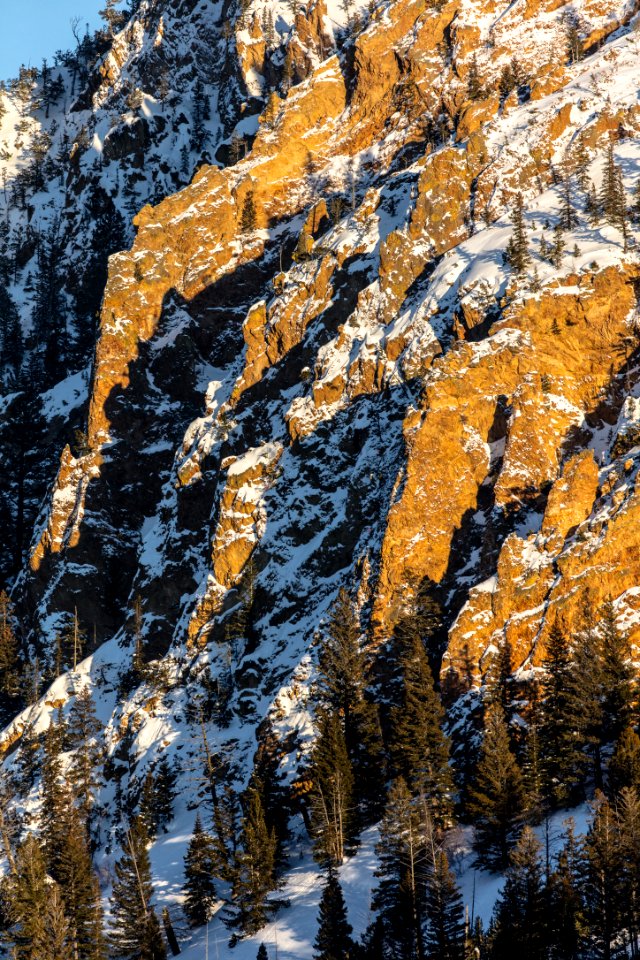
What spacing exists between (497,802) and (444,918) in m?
7.16

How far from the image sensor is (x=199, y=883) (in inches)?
2206

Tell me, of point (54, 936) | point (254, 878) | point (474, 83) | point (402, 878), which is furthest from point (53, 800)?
point (474, 83)

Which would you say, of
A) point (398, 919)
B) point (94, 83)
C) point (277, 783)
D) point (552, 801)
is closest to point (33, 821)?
point (277, 783)

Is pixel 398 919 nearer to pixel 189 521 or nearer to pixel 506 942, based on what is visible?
pixel 506 942

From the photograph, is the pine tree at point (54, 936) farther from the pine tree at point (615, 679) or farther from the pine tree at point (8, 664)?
the pine tree at point (8, 664)

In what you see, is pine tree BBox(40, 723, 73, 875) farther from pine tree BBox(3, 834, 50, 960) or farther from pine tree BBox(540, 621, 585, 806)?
pine tree BBox(540, 621, 585, 806)

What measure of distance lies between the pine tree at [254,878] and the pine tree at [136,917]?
180 inches

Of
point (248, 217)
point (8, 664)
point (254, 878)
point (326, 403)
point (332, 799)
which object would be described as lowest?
point (254, 878)

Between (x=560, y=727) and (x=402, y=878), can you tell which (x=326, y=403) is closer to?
(x=560, y=727)

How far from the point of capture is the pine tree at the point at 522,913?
38.7 metres

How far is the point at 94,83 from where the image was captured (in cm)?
19412

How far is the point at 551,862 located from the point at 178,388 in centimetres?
7612

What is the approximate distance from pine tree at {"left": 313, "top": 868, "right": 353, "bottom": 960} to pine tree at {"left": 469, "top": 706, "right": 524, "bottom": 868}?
8199mm

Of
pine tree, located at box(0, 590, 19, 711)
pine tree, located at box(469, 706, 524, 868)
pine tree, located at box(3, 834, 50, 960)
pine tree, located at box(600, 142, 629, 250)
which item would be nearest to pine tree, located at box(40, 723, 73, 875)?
pine tree, located at box(3, 834, 50, 960)
